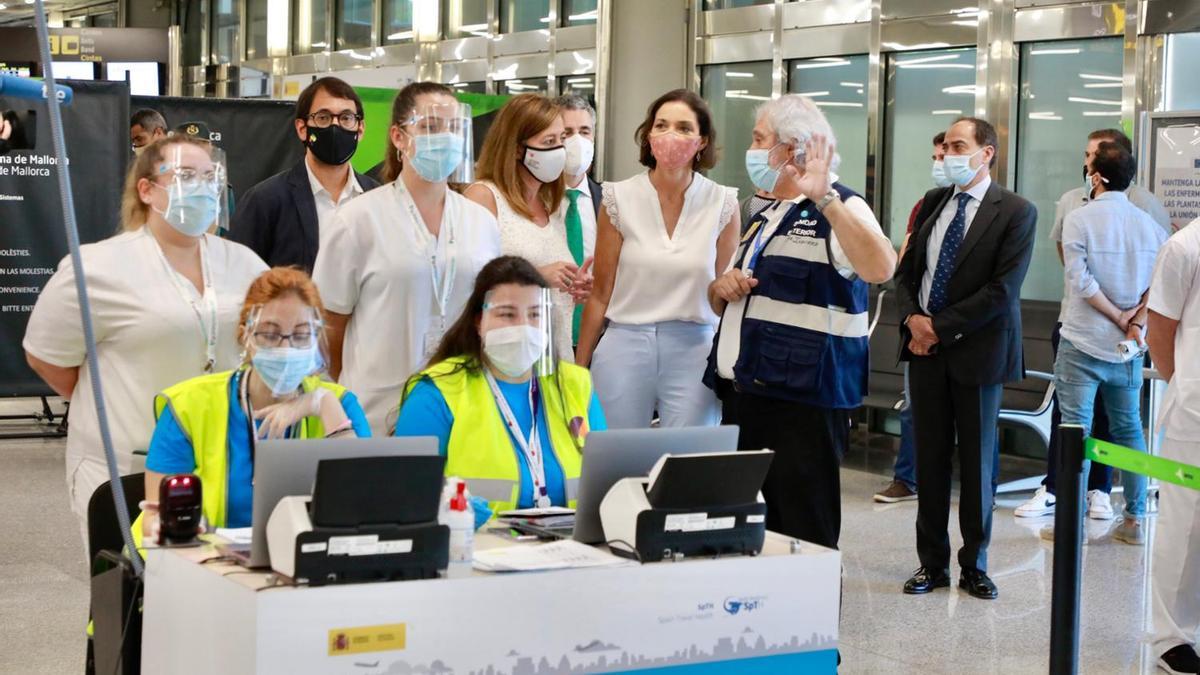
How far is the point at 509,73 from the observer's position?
1305 cm

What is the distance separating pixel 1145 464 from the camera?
3.38m

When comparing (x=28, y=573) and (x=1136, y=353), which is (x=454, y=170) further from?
(x=1136, y=353)

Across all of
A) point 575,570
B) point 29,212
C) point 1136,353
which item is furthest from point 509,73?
point 575,570

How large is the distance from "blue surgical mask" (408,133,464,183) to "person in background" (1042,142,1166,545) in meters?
3.84

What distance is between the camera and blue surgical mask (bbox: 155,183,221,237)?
3.45 m

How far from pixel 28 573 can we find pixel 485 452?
121 inches

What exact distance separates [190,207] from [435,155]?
26.7 inches

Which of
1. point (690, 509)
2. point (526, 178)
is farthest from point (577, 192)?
point (690, 509)

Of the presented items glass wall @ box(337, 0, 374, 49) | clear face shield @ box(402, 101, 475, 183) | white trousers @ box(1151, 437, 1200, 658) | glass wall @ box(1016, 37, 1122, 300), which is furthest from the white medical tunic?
glass wall @ box(337, 0, 374, 49)

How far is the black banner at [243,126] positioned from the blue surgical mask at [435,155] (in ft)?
16.4

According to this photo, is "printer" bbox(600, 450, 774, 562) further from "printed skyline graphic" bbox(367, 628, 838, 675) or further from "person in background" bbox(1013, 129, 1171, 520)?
"person in background" bbox(1013, 129, 1171, 520)

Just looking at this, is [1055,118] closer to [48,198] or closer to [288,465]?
[48,198]

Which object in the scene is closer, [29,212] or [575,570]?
[575,570]

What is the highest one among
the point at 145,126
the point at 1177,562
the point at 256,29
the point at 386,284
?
the point at 256,29
